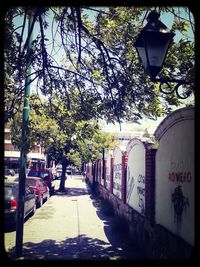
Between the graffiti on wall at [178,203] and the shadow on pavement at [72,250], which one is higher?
the graffiti on wall at [178,203]

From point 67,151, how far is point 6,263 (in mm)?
19822

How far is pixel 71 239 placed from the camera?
927 centimetres

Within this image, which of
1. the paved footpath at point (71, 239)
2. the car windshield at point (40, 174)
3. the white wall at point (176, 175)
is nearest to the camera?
the white wall at point (176, 175)

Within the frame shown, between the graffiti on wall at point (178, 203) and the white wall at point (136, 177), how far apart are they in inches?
115

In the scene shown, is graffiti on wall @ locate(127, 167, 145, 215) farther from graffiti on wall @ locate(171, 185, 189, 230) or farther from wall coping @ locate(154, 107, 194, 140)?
graffiti on wall @ locate(171, 185, 189, 230)

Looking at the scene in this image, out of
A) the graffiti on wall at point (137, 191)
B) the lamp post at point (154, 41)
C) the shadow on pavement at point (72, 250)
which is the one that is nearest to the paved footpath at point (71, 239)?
the shadow on pavement at point (72, 250)

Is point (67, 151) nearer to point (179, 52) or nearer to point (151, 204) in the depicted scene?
point (151, 204)

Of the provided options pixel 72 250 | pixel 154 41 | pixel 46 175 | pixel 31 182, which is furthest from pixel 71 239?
pixel 46 175

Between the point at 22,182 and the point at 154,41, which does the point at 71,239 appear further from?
the point at 154,41

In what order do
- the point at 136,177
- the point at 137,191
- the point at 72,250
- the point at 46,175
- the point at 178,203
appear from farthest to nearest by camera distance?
1. the point at 46,175
2. the point at 136,177
3. the point at 137,191
4. the point at 72,250
5. the point at 178,203

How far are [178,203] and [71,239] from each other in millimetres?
4381

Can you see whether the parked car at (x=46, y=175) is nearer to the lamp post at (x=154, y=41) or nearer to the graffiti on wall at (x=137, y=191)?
the graffiti on wall at (x=137, y=191)

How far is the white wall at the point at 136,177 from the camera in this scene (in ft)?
30.7

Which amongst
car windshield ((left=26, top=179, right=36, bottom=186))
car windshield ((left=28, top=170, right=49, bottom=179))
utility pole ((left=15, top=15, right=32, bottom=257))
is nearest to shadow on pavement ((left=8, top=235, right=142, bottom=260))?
utility pole ((left=15, top=15, right=32, bottom=257))
